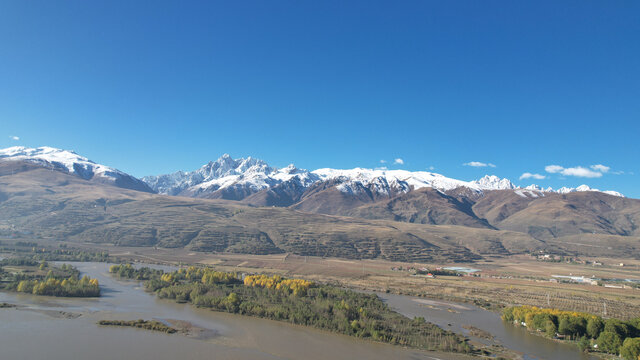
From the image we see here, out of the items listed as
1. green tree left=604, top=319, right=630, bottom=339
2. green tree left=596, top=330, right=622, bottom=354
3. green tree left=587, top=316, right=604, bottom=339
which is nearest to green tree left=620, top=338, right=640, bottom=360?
green tree left=596, top=330, right=622, bottom=354

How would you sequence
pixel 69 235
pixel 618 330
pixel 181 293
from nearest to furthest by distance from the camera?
pixel 618 330 < pixel 181 293 < pixel 69 235

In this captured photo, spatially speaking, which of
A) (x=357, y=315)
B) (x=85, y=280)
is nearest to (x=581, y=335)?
(x=357, y=315)

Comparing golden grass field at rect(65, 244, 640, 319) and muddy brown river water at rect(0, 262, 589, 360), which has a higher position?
golden grass field at rect(65, 244, 640, 319)

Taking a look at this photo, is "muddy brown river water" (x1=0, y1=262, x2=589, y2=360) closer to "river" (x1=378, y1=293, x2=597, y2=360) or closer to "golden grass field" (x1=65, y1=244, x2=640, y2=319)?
"river" (x1=378, y1=293, x2=597, y2=360)

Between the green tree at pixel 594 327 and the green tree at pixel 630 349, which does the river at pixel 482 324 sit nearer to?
the green tree at pixel 594 327

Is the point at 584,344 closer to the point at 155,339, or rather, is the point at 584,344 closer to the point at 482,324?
the point at 482,324

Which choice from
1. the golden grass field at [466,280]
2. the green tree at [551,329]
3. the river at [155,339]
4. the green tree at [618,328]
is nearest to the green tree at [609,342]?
the green tree at [618,328]

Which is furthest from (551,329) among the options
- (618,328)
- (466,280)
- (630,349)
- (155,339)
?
(466,280)

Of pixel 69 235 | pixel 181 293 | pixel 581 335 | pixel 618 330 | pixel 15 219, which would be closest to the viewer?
pixel 618 330

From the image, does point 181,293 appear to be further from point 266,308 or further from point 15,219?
point 15,219
